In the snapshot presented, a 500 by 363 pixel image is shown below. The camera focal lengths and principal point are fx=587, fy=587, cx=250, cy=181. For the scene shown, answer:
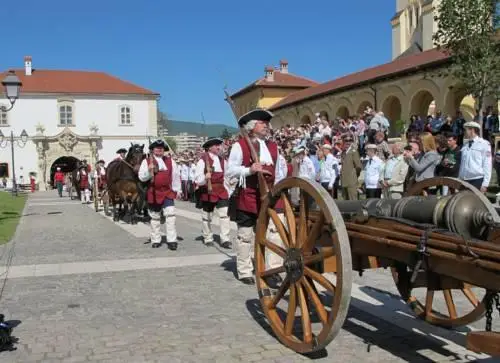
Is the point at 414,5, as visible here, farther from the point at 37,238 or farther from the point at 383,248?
the point at 383,248

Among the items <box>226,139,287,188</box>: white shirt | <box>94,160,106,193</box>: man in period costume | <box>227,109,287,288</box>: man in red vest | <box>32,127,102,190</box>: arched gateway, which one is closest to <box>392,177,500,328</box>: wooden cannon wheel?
<box>227,109,287,288</box>: man in red vest

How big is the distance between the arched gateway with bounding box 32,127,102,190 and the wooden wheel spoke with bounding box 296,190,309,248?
57614 mm

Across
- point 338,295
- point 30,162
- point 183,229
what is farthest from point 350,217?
point 30,162

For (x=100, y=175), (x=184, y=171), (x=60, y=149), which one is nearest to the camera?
(x=100, y=175)

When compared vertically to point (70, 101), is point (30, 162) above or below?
below

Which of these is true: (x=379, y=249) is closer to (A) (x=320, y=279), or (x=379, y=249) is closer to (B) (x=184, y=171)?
(A) (x=320, y=279)

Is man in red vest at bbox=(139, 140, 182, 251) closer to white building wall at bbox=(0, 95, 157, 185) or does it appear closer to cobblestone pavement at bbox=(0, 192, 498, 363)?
cobblestone pavement at bbox=(0, 192, 498, 363)

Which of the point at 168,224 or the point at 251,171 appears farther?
the point at 168,224

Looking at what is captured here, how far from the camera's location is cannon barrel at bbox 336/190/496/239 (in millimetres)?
3742

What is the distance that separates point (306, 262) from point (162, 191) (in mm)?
6042

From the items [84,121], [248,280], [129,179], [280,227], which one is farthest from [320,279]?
[84,121]

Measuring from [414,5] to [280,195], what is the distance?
50.7 metres

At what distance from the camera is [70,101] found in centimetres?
6053

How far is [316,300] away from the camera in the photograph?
4.24 m
